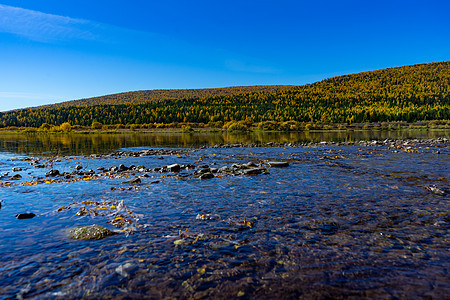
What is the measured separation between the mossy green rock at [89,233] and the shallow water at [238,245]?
0.83ft

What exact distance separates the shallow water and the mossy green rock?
252 mm

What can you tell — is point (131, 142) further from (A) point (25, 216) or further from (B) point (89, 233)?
(B) point (89, 233)

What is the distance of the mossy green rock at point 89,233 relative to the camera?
7.59m

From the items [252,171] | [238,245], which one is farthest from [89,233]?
[252,171]

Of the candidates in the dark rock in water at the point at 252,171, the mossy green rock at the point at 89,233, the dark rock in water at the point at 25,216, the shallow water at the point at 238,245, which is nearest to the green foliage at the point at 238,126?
the dark rock in water at the point at 252,171

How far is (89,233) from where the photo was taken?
303 inches

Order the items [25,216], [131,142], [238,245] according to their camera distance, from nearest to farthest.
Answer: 1. [238,245]
2. [25,216]
3. [131,142]

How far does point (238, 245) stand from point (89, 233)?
4600 millimetres

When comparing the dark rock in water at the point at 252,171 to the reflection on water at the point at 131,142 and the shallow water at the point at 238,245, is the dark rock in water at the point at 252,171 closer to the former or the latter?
the shallow water at the point at 238,245

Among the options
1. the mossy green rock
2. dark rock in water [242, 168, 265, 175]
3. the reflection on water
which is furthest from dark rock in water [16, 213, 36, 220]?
the reflection on water

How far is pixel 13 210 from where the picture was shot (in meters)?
10.4

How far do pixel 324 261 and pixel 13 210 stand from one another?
11942 mm

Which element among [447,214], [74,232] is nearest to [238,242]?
[74,232]

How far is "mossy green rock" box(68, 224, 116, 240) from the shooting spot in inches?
299
